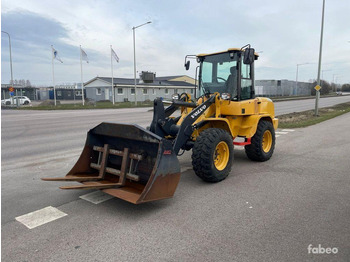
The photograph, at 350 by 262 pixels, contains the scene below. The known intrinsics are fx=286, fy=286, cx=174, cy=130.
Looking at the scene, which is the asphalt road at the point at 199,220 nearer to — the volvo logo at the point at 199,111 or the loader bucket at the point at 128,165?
the loader bucket at the point at 128,165

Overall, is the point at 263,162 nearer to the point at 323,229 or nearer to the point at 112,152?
the point at 323,229

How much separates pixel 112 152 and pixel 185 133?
133cm

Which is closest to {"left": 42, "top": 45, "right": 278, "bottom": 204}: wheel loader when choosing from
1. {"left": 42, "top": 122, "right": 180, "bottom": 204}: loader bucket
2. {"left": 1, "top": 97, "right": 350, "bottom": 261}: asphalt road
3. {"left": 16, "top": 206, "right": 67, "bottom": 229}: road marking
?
{"left": 42, "top": 122, "right": 180, "bottom": 204}: loader bucket

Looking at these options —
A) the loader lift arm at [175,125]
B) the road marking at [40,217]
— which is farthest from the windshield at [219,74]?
the road marking at [40,217]

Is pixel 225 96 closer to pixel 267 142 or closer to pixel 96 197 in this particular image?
pixel 267 142

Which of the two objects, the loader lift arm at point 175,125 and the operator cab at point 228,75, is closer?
Answer: the loader lift arm at point 175,125

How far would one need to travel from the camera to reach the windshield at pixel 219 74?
637 cm

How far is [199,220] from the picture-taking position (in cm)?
385

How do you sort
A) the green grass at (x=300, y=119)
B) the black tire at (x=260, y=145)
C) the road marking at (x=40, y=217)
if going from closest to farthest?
1. the road marking at (x=40, y=217)
2. the black tire at (x=260, y=145)
3. the green grass at (x=300, y=119)

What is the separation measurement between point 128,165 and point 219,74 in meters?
3.21

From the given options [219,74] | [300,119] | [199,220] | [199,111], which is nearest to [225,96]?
[199,111]

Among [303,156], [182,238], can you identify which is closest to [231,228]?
[182,238]

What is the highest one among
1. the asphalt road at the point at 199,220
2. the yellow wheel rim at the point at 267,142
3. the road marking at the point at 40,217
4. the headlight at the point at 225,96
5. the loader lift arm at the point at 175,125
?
the headlight at the point at 225,96

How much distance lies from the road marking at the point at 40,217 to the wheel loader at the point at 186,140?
0.45 metres
